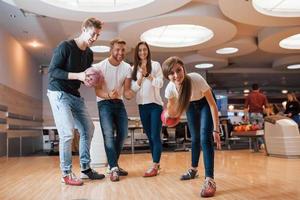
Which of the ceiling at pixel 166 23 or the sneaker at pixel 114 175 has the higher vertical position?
the ceiling at pixel 166 23

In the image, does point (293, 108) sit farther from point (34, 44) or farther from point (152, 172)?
point (34, 44)

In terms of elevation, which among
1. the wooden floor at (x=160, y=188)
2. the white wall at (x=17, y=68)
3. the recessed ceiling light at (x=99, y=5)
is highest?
the recessed ceiling light at (x=99, y=5)

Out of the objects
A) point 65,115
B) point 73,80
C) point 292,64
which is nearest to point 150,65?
point 73,80

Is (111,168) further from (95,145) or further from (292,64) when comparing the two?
(292,64)

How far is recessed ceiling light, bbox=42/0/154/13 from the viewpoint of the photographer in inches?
234

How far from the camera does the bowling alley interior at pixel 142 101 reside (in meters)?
2.45

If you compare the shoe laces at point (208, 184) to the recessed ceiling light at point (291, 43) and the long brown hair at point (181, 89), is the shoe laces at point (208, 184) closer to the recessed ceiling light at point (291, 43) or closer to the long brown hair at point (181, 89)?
the long brown hair at point (181, 89)

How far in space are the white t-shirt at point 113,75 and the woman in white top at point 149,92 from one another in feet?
0.36

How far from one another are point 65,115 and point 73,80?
0.34 metres

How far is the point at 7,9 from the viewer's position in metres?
6.12

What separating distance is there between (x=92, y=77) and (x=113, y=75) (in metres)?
0.45

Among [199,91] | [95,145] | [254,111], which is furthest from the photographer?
[254,111]

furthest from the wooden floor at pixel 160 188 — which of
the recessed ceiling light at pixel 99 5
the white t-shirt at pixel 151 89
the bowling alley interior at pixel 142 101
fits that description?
the recessed ceiling light at pixel 99 5

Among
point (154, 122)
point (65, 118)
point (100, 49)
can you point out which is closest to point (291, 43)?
point (100, 49)
